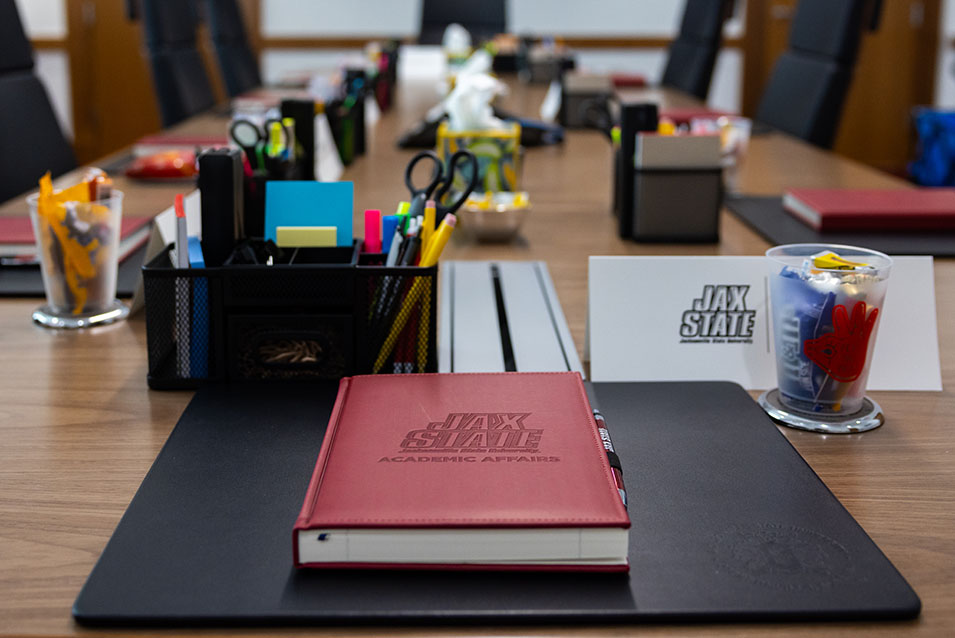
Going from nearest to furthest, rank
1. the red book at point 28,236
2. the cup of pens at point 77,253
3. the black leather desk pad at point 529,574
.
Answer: the black leather desk pad at point 529,574, the cup of pens at point 77,253, the red book at point 28,236

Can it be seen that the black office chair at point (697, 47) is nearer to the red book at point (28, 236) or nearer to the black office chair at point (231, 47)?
the black office chair at point (231, 47)

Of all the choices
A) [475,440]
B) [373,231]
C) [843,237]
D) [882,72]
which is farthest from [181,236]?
[882,72]

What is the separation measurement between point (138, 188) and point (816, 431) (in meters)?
1.27

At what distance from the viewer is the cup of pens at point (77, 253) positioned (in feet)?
3.15

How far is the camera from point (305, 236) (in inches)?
34.3

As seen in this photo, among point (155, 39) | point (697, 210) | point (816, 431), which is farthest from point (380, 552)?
point (155, 39)

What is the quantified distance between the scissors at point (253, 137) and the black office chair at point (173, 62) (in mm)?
1868

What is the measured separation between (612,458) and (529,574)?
13 cm

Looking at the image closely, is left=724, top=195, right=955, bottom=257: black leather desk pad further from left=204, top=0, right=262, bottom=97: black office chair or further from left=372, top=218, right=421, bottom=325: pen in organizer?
left=204, top=0, right=262, bottom=97: black office chair

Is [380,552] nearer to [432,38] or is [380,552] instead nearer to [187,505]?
[187,505]

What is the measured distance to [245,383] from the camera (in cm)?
82

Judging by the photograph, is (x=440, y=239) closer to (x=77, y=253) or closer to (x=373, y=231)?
(x=373, y=231)

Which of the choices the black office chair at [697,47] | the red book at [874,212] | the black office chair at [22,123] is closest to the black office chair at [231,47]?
the black office chair at [22,123]

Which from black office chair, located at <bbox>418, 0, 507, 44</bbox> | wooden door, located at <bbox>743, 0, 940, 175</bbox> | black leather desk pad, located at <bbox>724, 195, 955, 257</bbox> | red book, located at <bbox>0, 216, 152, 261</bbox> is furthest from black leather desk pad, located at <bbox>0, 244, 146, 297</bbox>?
wooden door, located at <bbox>743, 0, 940, 175</bbox>
